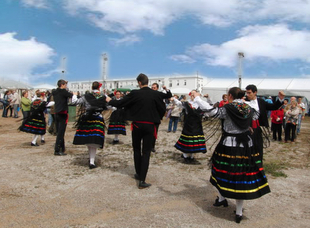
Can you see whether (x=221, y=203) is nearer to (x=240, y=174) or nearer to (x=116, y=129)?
(x=240, y=174)

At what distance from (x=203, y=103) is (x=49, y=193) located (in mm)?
2836

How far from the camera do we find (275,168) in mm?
5938

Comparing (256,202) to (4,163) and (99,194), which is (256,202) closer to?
(99,194)

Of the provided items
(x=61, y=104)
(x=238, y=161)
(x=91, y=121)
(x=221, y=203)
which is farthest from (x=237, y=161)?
(x=61, y=104)

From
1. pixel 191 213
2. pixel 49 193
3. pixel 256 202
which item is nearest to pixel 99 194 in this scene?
pixel 49 193

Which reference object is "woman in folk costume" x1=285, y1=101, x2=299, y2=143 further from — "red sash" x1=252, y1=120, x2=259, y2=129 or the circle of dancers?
"red sash" x1=252, y1=120, x2=259, y2=129

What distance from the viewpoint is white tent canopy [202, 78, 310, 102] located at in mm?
31192

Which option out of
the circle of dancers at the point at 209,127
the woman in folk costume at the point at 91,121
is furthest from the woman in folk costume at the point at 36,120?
the woman in folk costume at the point at 91,121

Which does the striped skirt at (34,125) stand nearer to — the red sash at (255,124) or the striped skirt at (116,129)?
the striped skirt at (116,129)

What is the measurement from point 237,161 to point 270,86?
3408 cm

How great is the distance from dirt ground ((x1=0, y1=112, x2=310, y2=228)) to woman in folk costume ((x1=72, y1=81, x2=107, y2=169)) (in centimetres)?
59

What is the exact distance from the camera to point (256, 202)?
3.99m

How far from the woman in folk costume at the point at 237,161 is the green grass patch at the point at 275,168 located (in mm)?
2423

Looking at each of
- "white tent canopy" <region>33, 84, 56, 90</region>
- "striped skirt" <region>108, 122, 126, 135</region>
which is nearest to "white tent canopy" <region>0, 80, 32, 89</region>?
"white tent canopy" <region>33, 84, 56, 90</region>
